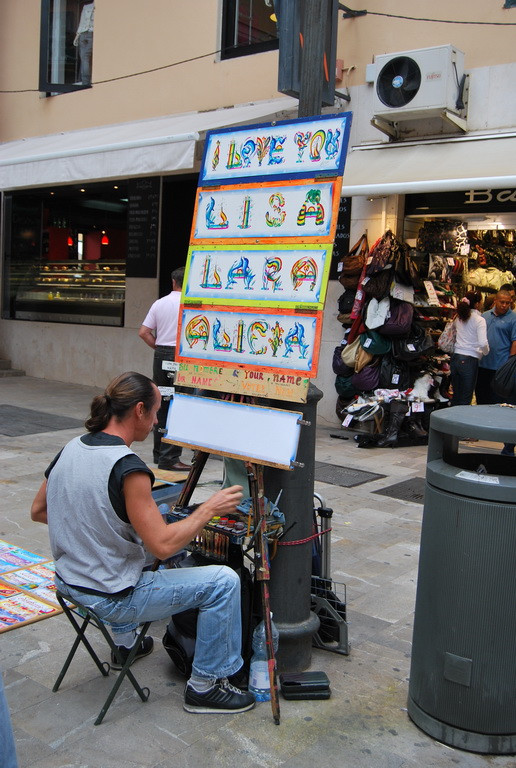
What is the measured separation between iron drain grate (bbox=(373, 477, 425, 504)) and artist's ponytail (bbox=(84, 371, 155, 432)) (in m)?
3.83

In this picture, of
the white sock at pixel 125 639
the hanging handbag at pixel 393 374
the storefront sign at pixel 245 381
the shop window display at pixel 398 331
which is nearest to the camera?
the storefront sign at pixel 245 381

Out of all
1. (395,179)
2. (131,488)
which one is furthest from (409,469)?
(131,488)

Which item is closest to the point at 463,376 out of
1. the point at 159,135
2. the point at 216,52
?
the point at 159,135

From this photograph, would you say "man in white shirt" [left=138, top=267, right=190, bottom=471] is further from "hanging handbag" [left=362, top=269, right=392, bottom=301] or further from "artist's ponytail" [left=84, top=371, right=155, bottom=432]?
A: "artist's ponytail" [left=84, top=371, right=155, bottom=432]

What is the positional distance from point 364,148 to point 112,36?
4964 mm

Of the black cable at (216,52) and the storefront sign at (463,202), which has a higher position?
the black cable at (216,52)

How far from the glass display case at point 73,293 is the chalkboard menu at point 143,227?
528 millimetres

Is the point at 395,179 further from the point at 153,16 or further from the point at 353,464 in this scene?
the point at 153,16

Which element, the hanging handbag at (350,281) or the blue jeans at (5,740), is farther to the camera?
the hanging handbag at (350,281)

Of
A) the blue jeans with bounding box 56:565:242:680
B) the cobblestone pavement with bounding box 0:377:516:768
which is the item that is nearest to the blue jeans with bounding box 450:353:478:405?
the cobblestone pavement with bounding box 0:377:516:768

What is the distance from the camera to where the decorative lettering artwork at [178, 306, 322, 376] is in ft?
10.1

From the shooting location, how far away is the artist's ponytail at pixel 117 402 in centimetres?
289

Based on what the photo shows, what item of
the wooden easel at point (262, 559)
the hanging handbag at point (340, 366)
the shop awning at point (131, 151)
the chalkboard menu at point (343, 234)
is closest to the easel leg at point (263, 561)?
the wooden easel at point (262, 559)

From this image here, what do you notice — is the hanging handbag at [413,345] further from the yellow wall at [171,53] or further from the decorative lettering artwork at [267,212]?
the decorative lettering artwork at [267,212]
